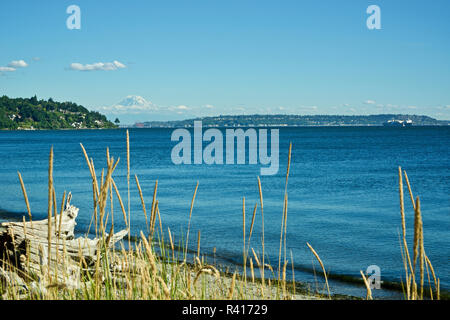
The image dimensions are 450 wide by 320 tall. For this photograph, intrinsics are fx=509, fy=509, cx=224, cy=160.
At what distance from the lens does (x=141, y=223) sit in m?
18.7

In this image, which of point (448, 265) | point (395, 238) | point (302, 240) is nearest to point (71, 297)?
point (448, 265)

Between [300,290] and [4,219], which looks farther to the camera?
[4,219]

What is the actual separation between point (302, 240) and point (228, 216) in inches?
195

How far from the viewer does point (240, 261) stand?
537 inches
